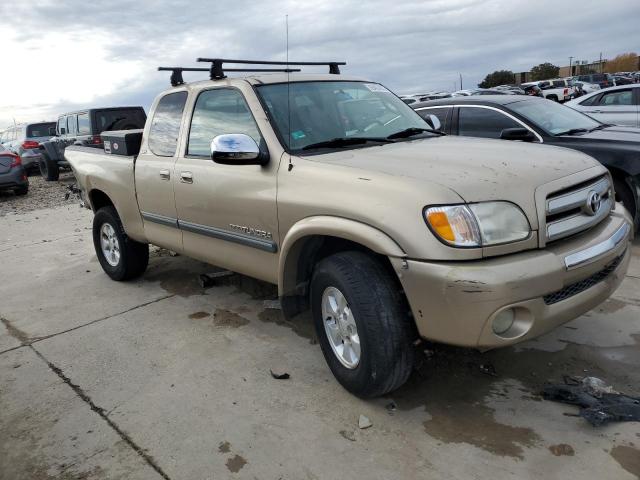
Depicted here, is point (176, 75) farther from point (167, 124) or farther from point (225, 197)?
point (225, 197)

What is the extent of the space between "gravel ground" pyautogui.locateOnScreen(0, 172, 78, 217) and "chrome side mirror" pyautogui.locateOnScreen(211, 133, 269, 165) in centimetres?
921

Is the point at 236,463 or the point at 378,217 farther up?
the point at 378,217

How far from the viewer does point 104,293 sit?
5.34m

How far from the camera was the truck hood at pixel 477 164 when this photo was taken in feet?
8.64

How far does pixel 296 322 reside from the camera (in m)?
4.32

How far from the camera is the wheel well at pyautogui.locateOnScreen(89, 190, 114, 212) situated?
567 centimetres

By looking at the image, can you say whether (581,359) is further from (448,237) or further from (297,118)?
(297,118)

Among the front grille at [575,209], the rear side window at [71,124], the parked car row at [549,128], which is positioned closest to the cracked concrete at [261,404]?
the front grille at [575,209]

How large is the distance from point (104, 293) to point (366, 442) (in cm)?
352

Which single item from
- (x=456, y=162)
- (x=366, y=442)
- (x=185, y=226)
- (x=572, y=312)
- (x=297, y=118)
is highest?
(x=297, y=118)

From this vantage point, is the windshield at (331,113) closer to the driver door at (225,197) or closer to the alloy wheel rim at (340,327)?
the driver door at (225,197)

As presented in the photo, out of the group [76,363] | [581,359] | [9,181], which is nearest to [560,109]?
[581,359]

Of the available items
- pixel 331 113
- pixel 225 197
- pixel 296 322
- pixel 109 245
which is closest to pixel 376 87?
pixel 331 113

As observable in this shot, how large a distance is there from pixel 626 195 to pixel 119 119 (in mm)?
11511
